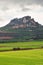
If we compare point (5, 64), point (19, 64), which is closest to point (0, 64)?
point (5, 64)

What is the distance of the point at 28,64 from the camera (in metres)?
28.7

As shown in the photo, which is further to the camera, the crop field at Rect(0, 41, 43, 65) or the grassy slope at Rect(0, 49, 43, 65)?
the crop field at Rect(0, 41, 43, 65)

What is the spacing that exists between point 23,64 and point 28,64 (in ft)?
2.44

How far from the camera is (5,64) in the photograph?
2753cm

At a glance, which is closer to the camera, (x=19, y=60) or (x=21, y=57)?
(x=19, y=60)

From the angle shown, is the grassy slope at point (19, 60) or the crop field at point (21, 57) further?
the crop field at point (21, 57)

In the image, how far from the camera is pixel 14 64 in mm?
28047

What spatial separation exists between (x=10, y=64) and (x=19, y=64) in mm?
1467

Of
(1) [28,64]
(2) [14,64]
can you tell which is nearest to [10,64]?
(2) [14,64]

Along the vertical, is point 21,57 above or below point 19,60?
below

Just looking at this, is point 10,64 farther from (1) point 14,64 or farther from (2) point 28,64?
(2) point 28,64

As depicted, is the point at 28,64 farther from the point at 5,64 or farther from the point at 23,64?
the point at 5,64

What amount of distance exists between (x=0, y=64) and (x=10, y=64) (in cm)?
149

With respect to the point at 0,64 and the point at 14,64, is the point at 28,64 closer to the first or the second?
the point at 14,64
